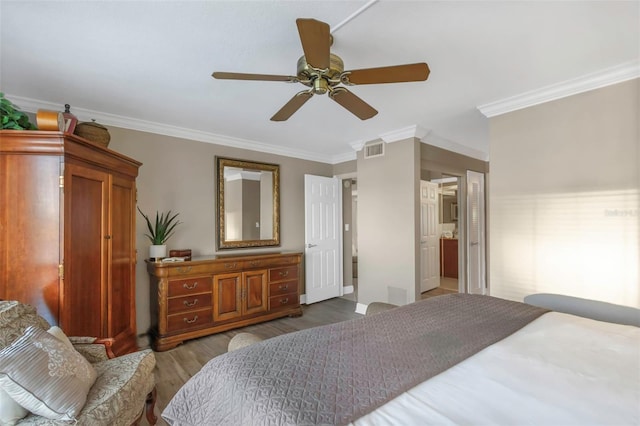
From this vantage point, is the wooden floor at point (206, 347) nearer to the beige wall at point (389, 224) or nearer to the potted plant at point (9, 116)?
the beige wall at point (389, 224)

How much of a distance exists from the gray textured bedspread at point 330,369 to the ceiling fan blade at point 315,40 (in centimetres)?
134

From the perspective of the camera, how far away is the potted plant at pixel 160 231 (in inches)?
122

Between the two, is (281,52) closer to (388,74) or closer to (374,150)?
(388,74)

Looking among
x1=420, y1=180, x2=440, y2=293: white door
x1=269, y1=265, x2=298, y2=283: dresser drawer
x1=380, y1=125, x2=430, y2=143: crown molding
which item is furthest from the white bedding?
x1=420, y1=180, x2=440, y2=293: white door

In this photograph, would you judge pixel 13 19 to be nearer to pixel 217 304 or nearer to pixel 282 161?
pixel 217 304

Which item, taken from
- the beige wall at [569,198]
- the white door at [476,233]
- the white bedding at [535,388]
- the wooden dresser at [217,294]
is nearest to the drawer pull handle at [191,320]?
the wooden dresser at [217,294]

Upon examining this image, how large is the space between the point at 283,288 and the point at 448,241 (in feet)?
13.4

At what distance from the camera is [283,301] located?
3.85 metres

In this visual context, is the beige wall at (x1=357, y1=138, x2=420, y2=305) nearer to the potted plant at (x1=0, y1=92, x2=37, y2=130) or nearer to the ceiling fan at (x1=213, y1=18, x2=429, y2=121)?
the ceiling fan at (x1=213, y1=18, x2=429, y2=121)

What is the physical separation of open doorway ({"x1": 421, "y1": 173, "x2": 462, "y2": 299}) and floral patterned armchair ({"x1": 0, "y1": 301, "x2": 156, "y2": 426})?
14.2 ft

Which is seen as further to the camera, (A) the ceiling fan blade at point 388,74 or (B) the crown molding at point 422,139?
(B) the crown molding at point 422,139

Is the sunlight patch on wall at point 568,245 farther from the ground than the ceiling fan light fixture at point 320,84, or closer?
closer

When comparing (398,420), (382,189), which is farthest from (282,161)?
(398,420)

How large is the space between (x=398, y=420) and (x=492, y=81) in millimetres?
2534
